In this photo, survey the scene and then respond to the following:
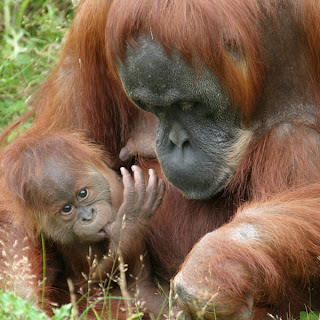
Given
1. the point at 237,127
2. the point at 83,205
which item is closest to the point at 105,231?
the point at 83,205

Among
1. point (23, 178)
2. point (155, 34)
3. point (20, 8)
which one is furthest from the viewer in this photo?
point (20, 8)

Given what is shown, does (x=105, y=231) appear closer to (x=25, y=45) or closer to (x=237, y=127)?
(x=237, y=127)

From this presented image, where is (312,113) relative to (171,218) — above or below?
above

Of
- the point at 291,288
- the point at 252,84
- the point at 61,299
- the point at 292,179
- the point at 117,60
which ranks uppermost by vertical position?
the point at 117,60

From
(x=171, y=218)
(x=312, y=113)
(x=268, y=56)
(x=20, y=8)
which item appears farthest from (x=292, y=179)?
(x=20, y=8)

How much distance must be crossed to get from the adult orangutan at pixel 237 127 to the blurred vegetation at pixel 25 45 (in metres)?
1.85

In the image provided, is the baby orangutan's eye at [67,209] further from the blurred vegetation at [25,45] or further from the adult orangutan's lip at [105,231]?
the blurred vegetation at [25,45]

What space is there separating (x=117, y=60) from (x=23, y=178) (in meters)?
0.74

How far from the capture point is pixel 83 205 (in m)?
3.67

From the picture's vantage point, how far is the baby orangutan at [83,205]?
12.0ft

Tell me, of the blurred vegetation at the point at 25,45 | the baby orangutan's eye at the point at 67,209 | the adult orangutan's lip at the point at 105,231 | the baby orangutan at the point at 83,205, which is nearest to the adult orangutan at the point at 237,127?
the baby orangutan at the point at 83,205

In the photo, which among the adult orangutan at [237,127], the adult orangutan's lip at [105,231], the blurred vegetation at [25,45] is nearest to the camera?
the adult orangutan at [237,127]

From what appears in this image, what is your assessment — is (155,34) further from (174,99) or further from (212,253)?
(212,253)

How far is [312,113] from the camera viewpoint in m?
3.32
